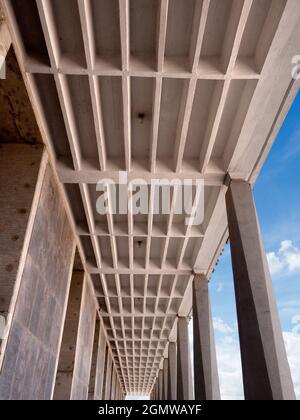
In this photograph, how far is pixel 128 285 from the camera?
1759 cm

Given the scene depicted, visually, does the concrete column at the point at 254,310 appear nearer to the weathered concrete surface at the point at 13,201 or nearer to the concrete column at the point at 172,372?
the weathered concrete surface at the point at 13,201

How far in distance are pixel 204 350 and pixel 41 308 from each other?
706 centimetres

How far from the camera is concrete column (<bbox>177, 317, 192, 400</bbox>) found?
1698 centimetres

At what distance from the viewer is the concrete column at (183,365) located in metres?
17.0

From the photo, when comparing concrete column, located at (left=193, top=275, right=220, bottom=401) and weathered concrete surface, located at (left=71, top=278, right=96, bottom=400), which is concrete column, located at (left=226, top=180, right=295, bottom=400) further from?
weathered concrete surface, located at (left=71, top=278, right=96, bottom=400)

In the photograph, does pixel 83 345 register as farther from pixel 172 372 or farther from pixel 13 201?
pixel 172 372

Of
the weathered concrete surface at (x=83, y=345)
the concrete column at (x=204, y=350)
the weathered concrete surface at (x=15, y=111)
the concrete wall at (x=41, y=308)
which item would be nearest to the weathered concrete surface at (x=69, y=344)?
the weathered concrete surface at (x=83, y=345)

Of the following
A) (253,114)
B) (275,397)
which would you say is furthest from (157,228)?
(275,397)

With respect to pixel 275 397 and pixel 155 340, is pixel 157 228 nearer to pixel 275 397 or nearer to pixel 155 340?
pixel 275 397

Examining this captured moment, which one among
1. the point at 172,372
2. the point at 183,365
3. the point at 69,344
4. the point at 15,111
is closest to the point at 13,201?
the point at 15,111

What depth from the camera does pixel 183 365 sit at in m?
17.7

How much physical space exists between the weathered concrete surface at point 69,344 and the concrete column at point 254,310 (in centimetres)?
758

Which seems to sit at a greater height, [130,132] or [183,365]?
[130,132]
